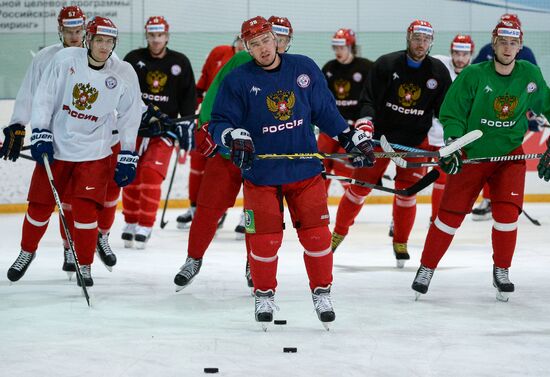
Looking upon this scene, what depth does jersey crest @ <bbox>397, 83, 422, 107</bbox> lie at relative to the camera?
5.22 m

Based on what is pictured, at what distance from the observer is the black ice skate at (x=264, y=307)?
3.77 m

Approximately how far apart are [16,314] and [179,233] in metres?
2.80

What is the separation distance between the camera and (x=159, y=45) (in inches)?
242

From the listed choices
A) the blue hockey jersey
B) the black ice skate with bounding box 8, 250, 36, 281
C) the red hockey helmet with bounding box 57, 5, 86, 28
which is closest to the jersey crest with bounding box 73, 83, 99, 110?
the red hockey helmet with bounding box 57, 5, 86, 28

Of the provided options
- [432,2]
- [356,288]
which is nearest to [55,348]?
[356,288]

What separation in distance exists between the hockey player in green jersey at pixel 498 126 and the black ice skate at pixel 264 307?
2.57 feet

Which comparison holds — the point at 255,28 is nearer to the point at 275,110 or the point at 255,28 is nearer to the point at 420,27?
the point at 275,110

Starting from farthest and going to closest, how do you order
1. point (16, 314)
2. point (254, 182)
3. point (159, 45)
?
point (159, 45)
point (16, 314)
point (254, 182)

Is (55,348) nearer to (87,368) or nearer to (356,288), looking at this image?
(87,368)

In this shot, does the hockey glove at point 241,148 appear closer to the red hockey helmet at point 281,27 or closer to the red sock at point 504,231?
the red hockey helmet at point 281,27

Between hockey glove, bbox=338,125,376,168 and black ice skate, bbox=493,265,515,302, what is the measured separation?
856 mm

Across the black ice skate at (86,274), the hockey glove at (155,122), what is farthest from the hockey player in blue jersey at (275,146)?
the hockey glove at (155,122)

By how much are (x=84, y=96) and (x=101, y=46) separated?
0.22 meters

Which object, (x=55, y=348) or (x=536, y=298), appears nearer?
(x=55, y=348)
